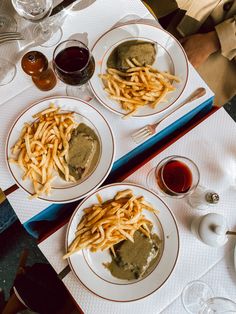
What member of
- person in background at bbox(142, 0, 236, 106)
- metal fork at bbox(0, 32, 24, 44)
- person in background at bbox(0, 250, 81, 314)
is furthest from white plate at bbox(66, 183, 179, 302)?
person in background at bbox(142, 0, 236, 106)

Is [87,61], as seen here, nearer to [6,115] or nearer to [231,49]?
[6,115]

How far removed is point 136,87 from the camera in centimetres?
136

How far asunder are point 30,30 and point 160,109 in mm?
567

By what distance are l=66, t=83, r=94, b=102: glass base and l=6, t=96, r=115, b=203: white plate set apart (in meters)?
0.06

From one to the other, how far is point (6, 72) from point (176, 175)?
0.70 meters

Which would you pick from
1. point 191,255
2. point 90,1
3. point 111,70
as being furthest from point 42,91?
point 191,255

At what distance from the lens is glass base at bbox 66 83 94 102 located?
1425 mm

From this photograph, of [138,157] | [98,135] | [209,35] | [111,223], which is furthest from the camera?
[209,35]

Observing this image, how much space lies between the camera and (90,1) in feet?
5.01

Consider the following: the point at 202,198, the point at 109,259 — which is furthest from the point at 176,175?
the point at 109,259

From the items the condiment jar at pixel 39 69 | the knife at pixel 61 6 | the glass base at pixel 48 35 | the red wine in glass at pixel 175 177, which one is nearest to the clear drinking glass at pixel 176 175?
the red wine in glass at pixel 175 177

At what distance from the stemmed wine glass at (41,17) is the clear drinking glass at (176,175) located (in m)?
0.60

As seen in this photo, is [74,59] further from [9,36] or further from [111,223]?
[111,223]

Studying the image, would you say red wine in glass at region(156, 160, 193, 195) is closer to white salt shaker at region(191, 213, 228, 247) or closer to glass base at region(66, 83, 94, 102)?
white salt shaker at region(191, 213, 228, 247)
